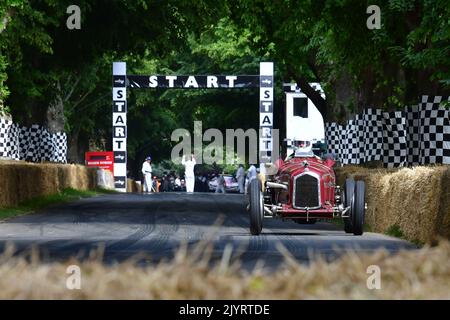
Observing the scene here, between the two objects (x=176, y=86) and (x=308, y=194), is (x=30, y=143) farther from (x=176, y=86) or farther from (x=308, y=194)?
(x=308, y=194)

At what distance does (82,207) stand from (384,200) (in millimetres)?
11826

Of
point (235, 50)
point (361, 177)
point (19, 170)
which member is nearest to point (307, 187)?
point (361, 177)

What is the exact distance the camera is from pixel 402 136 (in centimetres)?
2614

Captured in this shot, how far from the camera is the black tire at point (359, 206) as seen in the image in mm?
17844

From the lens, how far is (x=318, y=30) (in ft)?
88.4

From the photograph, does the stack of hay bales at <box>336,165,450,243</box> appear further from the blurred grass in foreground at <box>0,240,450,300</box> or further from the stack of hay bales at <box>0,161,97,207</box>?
the stack of hay bales at <box>0,161,97,207</box>

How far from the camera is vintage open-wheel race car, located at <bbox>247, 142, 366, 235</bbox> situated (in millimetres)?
18328

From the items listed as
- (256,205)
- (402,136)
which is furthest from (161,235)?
(402,136)

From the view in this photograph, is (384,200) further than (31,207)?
No

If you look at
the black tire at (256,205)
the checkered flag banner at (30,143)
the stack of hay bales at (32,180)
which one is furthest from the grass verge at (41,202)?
the black tire at (256,205)

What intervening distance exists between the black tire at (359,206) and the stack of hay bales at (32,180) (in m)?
9.80

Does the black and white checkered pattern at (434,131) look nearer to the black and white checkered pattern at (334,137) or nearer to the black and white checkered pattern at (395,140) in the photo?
the black and white checkered pattern at (395,140)

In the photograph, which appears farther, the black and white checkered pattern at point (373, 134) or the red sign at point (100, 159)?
the red sign at point (100, 159)
